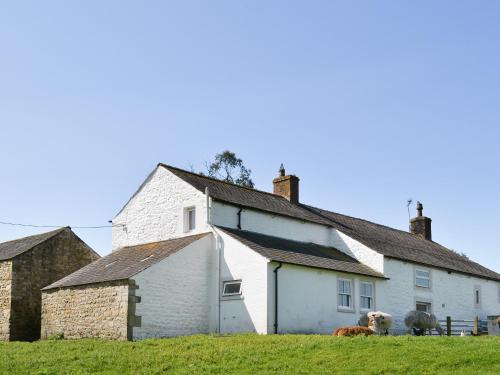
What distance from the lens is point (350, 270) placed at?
3044 cm

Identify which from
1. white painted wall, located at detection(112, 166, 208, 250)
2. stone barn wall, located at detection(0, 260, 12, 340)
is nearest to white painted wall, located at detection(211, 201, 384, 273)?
white painted wall, located at detection(112, 166, 208, 250)

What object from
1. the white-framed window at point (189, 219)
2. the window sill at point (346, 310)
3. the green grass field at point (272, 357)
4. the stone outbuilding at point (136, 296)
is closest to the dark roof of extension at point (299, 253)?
the window sill at point (346, 310)

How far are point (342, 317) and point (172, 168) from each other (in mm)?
10365

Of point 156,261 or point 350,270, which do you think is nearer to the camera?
point 156,261

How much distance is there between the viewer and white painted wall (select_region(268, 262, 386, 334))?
1070 inches

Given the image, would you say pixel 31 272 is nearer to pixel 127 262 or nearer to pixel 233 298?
pixel 127 262

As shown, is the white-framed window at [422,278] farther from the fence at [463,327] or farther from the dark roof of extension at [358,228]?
the fence at [463,327]

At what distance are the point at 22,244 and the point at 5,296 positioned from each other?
13.4 feet

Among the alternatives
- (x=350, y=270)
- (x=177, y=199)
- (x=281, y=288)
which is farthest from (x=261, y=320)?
(x=177, y=199)

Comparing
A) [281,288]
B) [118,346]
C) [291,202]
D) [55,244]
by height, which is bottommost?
[118,346]

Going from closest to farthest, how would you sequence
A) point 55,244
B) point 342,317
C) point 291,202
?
point 342,317
point 55,244
point 291,202

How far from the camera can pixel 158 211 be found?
105 ft

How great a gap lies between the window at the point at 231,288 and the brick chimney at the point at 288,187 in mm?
10039

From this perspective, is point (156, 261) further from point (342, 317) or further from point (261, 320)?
point (342, 317)
